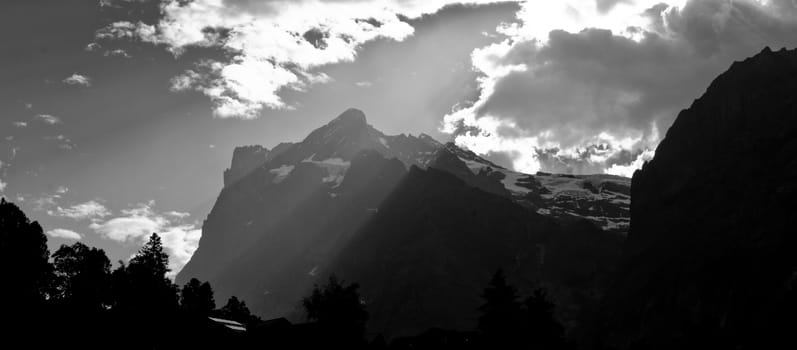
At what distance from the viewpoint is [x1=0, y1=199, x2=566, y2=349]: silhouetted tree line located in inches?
3664

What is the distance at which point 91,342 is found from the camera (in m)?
93.8

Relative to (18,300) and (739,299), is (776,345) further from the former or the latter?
(18,300)

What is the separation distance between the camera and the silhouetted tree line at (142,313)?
305ft

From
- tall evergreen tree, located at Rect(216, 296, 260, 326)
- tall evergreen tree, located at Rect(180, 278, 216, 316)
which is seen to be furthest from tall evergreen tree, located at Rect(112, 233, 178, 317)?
tall evergreen tree, located at Rect(180, 278, 216, 316)

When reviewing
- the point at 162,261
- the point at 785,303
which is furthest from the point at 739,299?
the point at 162,261

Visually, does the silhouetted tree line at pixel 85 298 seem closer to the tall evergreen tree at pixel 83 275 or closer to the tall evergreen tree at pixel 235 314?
the tall evergreen tree at pixel 83 275

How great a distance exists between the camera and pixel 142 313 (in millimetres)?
100062

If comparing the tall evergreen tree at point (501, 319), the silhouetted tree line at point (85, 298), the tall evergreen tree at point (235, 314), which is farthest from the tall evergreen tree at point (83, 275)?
the tall evergreen tree at point (501, 319)

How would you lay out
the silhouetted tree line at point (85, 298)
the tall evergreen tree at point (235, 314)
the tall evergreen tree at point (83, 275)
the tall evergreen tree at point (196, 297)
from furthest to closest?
the tall evergreen tree at point (196, 297), the tall evergreen tree at point (235, 314), the tall evergreen tree at point (83, 275), the silhouetted tree line at point (85, 298)

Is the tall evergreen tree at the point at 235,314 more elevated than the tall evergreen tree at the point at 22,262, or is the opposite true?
the tall evergreen tree at the point at 22,262

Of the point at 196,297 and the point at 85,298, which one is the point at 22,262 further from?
the point at 196,297

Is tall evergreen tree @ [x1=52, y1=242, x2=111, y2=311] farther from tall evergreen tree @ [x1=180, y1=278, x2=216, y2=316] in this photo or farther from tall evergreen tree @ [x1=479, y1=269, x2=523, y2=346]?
tall evergreen tree @ [x1=479, y1=269, x2=523, y2=346]

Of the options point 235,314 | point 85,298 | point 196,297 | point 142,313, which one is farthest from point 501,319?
point 196,297

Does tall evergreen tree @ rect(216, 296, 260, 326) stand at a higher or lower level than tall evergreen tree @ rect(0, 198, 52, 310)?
lower
